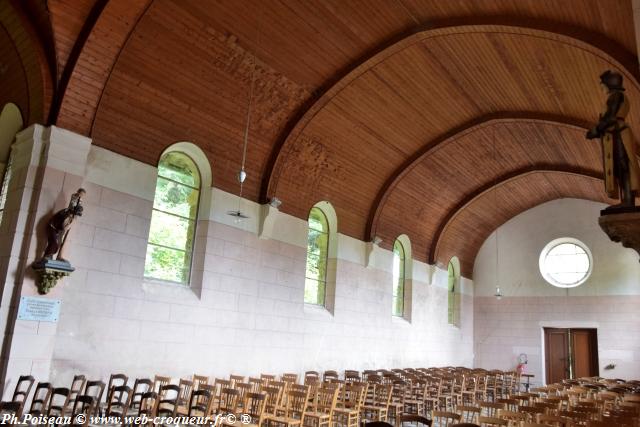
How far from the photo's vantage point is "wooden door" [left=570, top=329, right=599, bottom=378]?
18.7 m

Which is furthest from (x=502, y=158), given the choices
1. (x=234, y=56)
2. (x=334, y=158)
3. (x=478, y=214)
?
(x=234, y=56)

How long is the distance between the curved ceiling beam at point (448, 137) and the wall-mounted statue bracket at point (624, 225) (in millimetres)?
8120

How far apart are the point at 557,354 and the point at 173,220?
16.3 m

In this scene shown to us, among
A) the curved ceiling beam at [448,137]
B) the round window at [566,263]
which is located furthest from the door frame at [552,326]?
the curved ceiling beam at [448,137]

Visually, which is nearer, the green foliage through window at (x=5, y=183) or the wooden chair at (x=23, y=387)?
the wooden chair at (x=23, y=387)

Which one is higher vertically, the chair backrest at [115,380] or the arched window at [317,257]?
the arched window at [317,257]

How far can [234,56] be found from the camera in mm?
9398

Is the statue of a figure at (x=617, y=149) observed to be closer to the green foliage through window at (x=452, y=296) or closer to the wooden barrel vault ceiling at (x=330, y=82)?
the wooden barrel vault ceiling at (x=330, y=82)

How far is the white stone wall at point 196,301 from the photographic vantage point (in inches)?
303

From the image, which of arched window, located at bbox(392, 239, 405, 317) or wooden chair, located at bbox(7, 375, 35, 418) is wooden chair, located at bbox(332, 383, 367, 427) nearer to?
wooden chair, located at bbox(7, 375, 35, 418)

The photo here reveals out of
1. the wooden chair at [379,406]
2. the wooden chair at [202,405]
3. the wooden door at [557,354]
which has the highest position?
the wooden door at [557,354]

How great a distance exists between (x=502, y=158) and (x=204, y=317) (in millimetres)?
11050

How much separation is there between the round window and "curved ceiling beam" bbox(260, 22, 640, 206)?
13033 mm

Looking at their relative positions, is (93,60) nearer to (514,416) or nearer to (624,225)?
(624,225)
